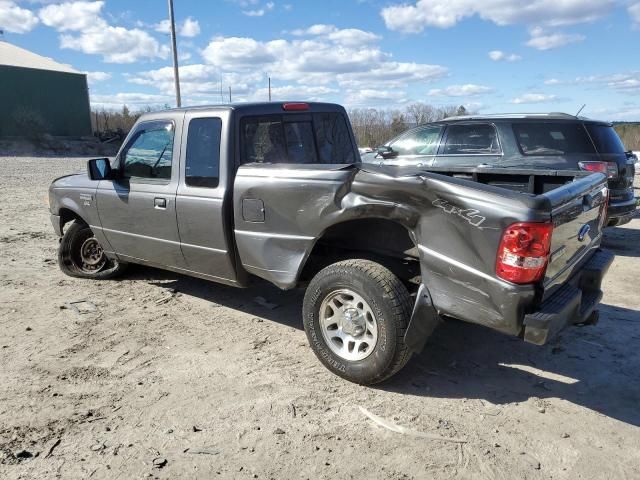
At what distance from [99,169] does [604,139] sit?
21.0 ft

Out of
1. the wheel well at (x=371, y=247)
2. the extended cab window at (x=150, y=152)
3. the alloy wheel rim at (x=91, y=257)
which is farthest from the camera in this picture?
the alloy wheel rim at (x=91, y=257)

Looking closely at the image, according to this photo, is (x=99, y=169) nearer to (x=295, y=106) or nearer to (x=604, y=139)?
(x=295, y=106)

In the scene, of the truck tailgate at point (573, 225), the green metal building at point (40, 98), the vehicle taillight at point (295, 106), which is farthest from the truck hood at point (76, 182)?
the green metal building at point (40, 98)

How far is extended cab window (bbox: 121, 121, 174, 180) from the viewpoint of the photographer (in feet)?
15.0

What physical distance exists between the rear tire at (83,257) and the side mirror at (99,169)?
1115mm

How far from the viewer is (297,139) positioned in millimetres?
4547

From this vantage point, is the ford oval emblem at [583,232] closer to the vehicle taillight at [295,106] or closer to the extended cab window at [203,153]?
the vehicle taillight at [295,106]

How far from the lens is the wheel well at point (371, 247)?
140 inches

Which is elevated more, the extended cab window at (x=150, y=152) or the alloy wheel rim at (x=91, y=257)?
the extended cab window at (x=150, y=152)

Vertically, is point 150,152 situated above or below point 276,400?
above

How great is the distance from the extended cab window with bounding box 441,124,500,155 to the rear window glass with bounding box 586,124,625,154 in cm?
123

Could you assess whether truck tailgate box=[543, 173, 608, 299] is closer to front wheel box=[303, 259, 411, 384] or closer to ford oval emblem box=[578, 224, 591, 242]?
ford oval emblem box=[578, 224, 591, 242]

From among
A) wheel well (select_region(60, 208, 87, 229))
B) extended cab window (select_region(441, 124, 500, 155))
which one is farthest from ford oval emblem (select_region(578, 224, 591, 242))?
wheel well (select_region(60, 208, 87, 229))

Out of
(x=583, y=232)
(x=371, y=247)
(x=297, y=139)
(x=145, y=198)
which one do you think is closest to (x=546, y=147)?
(x=583, y=232)
